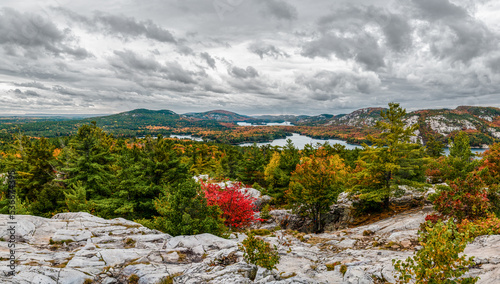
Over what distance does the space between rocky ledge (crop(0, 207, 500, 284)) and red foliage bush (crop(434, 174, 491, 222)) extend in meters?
2.33

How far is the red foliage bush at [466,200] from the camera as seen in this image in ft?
36.3

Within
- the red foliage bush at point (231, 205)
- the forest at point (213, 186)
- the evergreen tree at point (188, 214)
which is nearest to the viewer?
the evergreen tree at point (188, 214)

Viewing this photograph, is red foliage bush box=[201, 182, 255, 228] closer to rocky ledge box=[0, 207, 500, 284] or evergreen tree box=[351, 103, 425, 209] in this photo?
rocky ledge box=[0, 207, 500, 284]

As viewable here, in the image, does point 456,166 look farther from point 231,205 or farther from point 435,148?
point 435,148

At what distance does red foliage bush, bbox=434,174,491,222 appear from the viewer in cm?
1105

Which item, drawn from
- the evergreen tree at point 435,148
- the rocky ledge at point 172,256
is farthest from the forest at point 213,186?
the evergreen tree at point 435,148

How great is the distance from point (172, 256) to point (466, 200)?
14.8m

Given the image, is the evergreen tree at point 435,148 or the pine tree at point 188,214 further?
the evergreen tree at point 435,148

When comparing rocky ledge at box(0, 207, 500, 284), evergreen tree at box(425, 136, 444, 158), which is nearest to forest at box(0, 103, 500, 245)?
rocky ledge at box(0, 207, 500, 284)

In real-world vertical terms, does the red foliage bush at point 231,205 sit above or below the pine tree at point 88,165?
below

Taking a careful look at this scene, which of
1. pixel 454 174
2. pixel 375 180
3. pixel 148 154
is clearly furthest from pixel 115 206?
pixel 454 174

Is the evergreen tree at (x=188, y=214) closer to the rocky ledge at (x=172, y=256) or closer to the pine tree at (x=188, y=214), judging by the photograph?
the pine tree at (x=188, y=214)

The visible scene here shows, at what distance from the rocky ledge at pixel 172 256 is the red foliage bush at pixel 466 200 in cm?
233

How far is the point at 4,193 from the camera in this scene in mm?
23859
